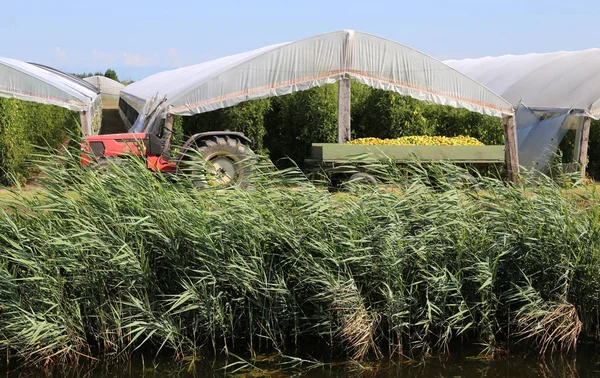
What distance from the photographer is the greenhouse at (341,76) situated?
48.3ft

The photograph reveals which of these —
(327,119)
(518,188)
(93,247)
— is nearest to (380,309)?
(518,188)

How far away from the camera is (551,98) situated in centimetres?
1859

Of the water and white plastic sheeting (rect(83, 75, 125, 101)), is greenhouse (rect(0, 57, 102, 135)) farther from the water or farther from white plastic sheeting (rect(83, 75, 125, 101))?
white plastic sheeting (rect(83, 75, 125, 101))

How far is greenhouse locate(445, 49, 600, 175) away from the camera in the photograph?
16859 mm

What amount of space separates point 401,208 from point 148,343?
9.66 feet

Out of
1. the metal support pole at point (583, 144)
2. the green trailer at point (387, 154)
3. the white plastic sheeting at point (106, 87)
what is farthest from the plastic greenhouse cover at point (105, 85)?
the green trailer at point (387, 154)

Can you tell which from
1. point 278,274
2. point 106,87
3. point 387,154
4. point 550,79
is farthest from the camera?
point 106,87

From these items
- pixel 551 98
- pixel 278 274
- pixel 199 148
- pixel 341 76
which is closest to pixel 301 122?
pixel 341 76

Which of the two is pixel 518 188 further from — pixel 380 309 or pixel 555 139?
pixel 555 139

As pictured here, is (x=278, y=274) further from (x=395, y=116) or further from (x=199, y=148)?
(x=395, y=116)

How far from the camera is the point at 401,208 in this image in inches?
318

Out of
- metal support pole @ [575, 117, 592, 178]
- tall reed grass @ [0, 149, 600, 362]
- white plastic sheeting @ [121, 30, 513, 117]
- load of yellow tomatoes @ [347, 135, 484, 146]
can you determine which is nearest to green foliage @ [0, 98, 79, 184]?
white plastic sheeting @ [121, 30, 513, 117]

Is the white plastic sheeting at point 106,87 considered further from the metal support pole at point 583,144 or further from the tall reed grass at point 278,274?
the tall reed grass at point 278,274

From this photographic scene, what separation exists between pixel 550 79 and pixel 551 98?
1.42 m
